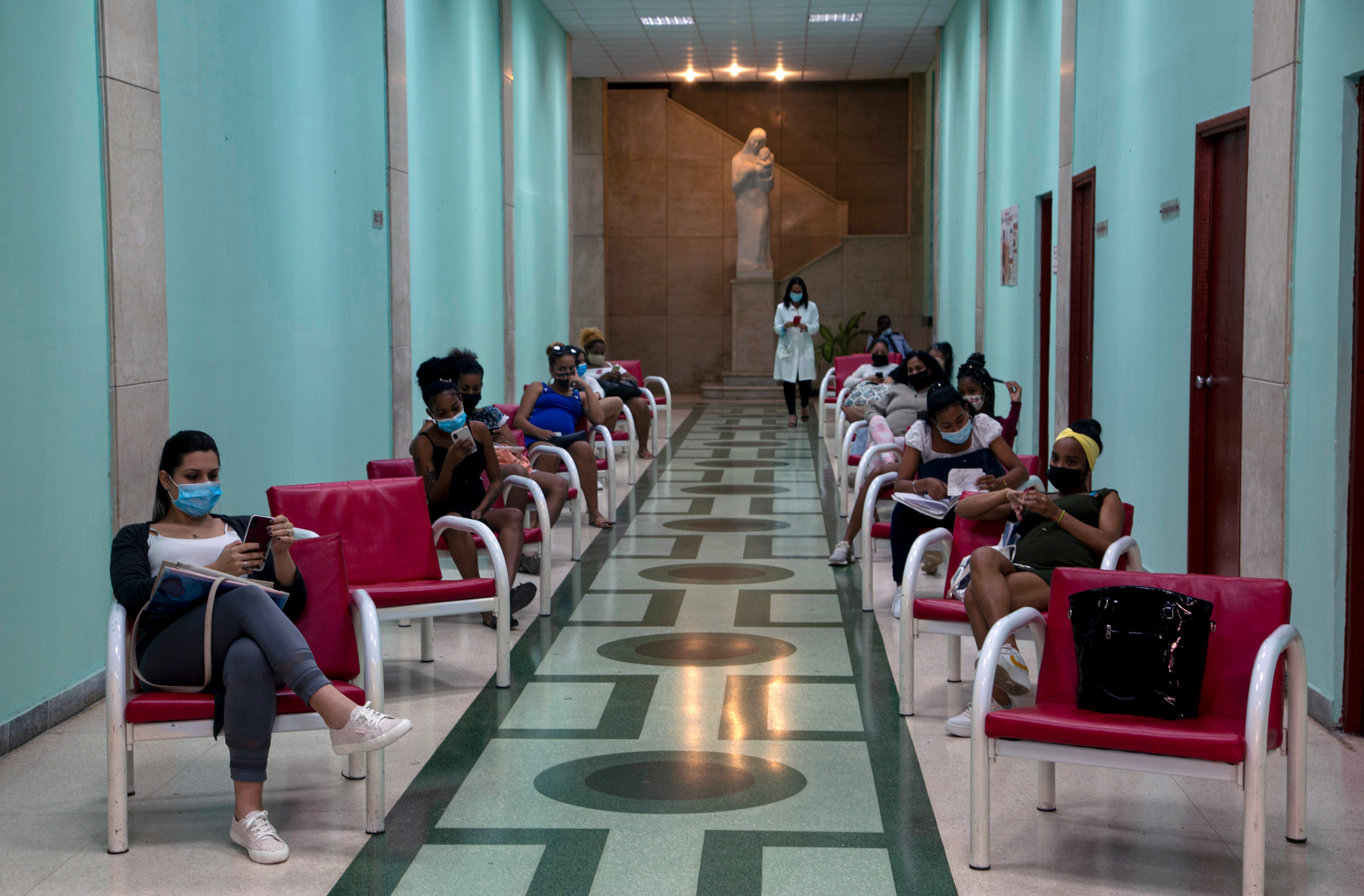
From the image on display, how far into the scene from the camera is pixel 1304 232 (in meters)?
4.53

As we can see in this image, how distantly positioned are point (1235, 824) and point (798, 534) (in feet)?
16.1

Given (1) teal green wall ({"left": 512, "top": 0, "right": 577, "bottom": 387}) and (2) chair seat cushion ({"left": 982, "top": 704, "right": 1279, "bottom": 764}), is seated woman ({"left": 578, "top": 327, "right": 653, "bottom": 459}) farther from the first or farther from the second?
(2) chair seat cushion ({"left": 982, "top": 704, "right": 1279, "bottom": 764})

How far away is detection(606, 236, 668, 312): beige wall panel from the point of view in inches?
818

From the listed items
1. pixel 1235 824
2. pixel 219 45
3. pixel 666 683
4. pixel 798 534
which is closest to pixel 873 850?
pixel 1235 824

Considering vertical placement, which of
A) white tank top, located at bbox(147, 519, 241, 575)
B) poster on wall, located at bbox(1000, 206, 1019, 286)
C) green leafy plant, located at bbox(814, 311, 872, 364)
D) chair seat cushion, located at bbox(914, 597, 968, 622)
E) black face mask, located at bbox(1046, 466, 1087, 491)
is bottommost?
chair seat cushion, located at bbox(914, 597, 968, 622)

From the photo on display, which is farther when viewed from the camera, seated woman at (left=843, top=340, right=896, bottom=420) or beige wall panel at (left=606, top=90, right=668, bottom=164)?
beige wall panel at (left=606, top=90, right=668, bottom=164)

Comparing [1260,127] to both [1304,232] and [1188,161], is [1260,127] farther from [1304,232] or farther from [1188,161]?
[1188,161]

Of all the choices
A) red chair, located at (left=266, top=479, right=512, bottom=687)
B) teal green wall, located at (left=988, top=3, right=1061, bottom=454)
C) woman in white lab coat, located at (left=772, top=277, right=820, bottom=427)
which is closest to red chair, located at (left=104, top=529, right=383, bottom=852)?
red chair, located at (left=266, top=479, right=512, bottom=687)

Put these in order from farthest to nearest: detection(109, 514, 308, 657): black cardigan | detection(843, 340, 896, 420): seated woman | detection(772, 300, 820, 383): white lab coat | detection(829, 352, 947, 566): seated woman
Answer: detection(772, 300, 820, 383): white lab coat < detection(843, 340, 896, 420): seated woman < detection(829, 352, 947, 566): seated woman < detection(109, 514, 308, 657): black cardigan

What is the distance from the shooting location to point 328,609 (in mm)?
3773

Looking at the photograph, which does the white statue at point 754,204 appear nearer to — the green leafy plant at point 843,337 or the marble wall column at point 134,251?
the green leafy plant at point 843,337

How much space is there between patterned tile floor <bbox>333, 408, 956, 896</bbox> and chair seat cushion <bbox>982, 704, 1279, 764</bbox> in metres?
0.41

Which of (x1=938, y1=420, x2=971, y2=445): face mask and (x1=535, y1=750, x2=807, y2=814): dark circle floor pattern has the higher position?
(x1=938, y1=420, x2=971, y2=445): face mask

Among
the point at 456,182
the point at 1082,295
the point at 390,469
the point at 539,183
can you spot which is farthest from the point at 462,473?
the point at 539,183
